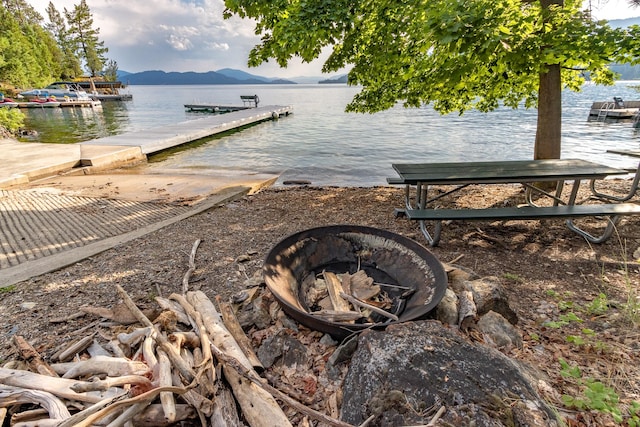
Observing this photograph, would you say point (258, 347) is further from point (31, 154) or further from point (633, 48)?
point (31, 154)

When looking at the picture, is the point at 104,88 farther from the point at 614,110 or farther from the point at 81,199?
the point at 614,110

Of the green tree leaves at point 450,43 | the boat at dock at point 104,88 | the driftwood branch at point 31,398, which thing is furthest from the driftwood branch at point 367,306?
the boat at dock at point 104,88

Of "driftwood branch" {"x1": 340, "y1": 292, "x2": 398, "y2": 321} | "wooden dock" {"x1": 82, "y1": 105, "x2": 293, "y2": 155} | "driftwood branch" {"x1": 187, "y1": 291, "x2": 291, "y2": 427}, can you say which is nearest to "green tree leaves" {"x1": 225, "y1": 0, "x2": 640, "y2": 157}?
"driftwood branch" {"x1": 340, "y1": 292, "x2": 398, "y2": 321}

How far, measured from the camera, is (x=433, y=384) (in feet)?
5.01

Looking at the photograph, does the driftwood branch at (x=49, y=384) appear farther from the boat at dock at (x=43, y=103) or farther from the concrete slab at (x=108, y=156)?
the boat at dock at (x=43, y=103)

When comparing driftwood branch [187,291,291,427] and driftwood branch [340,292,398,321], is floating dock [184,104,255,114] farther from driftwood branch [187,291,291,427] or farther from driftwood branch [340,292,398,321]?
driftwood branch [187,291,291,427]

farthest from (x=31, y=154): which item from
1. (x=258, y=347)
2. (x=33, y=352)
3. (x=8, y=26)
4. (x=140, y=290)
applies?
(x=8, y=26)

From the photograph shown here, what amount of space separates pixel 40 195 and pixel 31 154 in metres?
5.91

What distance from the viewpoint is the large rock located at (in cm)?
139

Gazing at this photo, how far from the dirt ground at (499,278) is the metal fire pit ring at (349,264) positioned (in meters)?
0.74

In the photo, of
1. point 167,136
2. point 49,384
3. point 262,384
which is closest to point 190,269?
point 49,384

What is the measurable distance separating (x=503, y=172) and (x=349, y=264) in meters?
2.60

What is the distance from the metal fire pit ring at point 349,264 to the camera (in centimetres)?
226

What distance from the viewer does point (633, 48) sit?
12.4 feet
